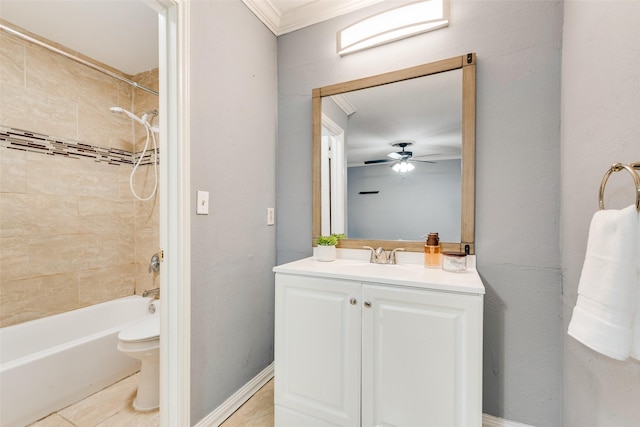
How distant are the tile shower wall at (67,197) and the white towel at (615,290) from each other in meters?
2.81

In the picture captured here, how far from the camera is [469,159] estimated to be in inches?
55.9

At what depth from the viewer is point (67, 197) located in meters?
2.14

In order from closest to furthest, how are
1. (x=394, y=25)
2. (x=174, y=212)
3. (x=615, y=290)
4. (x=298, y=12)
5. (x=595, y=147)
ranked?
(x=615, y=290), (x=595, y=147), (x=174, y=212), (x=394, y=25), (x=298, y=12)

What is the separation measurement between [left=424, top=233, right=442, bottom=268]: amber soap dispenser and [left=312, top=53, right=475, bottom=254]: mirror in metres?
0.05

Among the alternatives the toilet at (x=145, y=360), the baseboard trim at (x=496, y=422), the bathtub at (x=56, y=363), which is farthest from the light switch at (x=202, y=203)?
the baseboard trim at (x=496, y=422)

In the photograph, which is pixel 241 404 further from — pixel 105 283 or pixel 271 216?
pixel 105 283

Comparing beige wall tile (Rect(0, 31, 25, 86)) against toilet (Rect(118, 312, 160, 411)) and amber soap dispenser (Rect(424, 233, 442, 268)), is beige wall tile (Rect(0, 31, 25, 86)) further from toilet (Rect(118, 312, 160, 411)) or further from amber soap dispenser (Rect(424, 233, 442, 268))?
amber soap dispenser (Rect(424, 233, 442, 268))

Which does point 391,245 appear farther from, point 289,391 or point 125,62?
point 125,62

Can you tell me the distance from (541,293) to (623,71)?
0.95 metres

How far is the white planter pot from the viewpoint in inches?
64.6

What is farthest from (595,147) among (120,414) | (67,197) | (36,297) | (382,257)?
(36,297)

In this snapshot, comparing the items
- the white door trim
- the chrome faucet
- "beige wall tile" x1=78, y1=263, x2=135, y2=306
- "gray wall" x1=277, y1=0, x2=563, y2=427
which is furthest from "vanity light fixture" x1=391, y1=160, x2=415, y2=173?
"beige wall tile" x1=78, y1=263, x2=135, y2=306

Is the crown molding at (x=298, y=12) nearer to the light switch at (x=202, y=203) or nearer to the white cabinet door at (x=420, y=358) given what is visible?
the light switch at (x=202, y=203)

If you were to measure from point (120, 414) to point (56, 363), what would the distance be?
1.56ft
